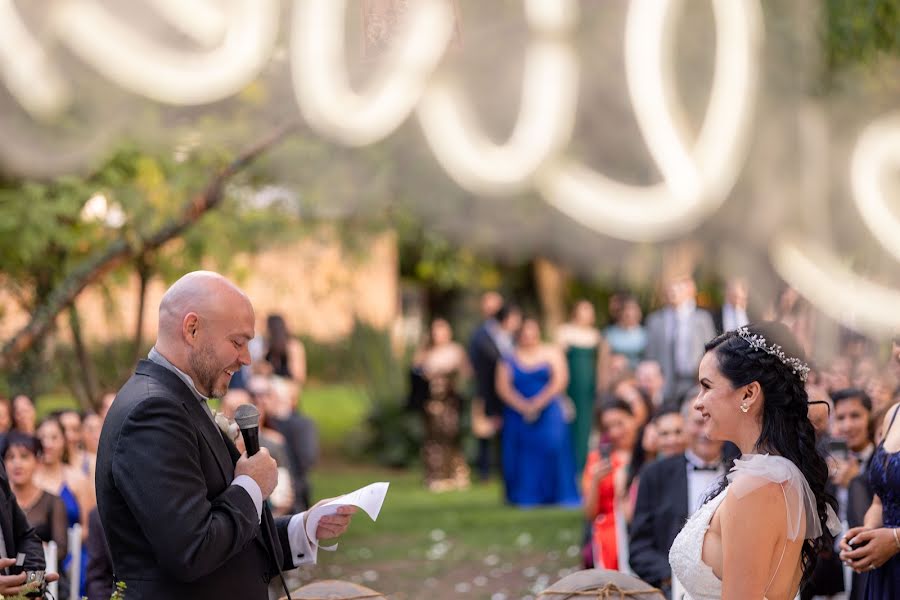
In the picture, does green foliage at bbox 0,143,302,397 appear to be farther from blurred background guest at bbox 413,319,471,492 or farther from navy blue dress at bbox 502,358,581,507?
blurred background guest at bbox 413,319,471,492

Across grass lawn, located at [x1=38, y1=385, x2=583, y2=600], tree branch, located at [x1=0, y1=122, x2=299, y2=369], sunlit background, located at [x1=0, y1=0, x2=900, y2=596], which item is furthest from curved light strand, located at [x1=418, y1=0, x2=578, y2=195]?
grass lawn, located at [x1=38, y1=385, x2=583, y2=600]

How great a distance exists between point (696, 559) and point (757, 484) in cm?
33

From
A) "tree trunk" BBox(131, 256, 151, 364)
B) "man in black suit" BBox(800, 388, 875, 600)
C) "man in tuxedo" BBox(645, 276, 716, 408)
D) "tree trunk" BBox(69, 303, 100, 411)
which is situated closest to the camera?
"man in black suit" BBox(800, 388, 875, 600)

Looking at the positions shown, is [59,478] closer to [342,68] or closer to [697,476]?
[342,68]

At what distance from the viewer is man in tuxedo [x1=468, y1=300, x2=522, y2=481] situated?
15.5 m

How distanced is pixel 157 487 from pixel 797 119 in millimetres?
16740

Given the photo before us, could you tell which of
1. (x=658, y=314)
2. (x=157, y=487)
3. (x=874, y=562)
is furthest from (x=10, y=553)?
(x=658, y=314)

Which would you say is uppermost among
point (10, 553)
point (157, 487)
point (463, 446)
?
point (157, 487)

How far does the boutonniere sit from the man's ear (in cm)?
33

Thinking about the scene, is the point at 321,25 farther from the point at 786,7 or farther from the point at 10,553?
the point at 786,7

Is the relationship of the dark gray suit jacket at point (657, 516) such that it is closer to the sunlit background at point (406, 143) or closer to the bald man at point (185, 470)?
the sunlit background at point (406, 143)

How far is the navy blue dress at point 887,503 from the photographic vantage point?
17.9 feet

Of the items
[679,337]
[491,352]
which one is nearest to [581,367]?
[491,352]

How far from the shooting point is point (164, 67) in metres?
9.49
